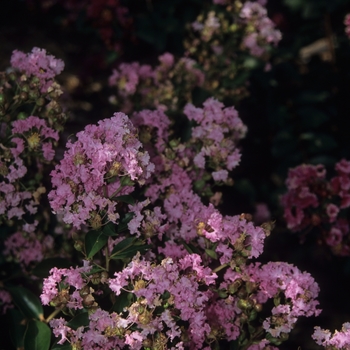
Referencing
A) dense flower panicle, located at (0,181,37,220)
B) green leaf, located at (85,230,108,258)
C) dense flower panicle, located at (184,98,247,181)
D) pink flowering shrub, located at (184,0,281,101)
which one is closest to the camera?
green leaf, located at (85,230,108,258)

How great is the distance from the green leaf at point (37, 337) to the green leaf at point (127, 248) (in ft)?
0.78

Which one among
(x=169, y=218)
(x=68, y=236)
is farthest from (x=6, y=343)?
(x=169, y=218)

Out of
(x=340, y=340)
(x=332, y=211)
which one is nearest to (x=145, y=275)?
(x=340, y=340)

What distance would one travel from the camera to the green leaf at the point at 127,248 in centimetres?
125

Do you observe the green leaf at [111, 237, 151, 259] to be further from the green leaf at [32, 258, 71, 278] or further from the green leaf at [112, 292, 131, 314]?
the green leaf at [32, 258, 71, 278]

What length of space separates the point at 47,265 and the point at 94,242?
0.98ft

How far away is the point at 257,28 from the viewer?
2.06 meters

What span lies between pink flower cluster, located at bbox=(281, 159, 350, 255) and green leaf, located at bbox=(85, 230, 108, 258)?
73 centimetres

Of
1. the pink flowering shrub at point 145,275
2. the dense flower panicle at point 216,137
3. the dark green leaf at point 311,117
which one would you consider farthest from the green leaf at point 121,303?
the dark green leaf at point 311,117

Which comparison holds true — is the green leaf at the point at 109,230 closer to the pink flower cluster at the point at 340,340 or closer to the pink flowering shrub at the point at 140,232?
the pink flowering shrub at the point at 140,232

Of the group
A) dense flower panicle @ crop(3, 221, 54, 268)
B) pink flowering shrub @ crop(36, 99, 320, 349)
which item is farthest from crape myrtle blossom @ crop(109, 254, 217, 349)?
dense flower panicle @ crop(3, 221, 54, 268)

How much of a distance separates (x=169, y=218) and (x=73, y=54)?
212cm

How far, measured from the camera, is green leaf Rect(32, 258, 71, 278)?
146cm

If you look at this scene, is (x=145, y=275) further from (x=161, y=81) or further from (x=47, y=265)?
(x=161, y=81)
